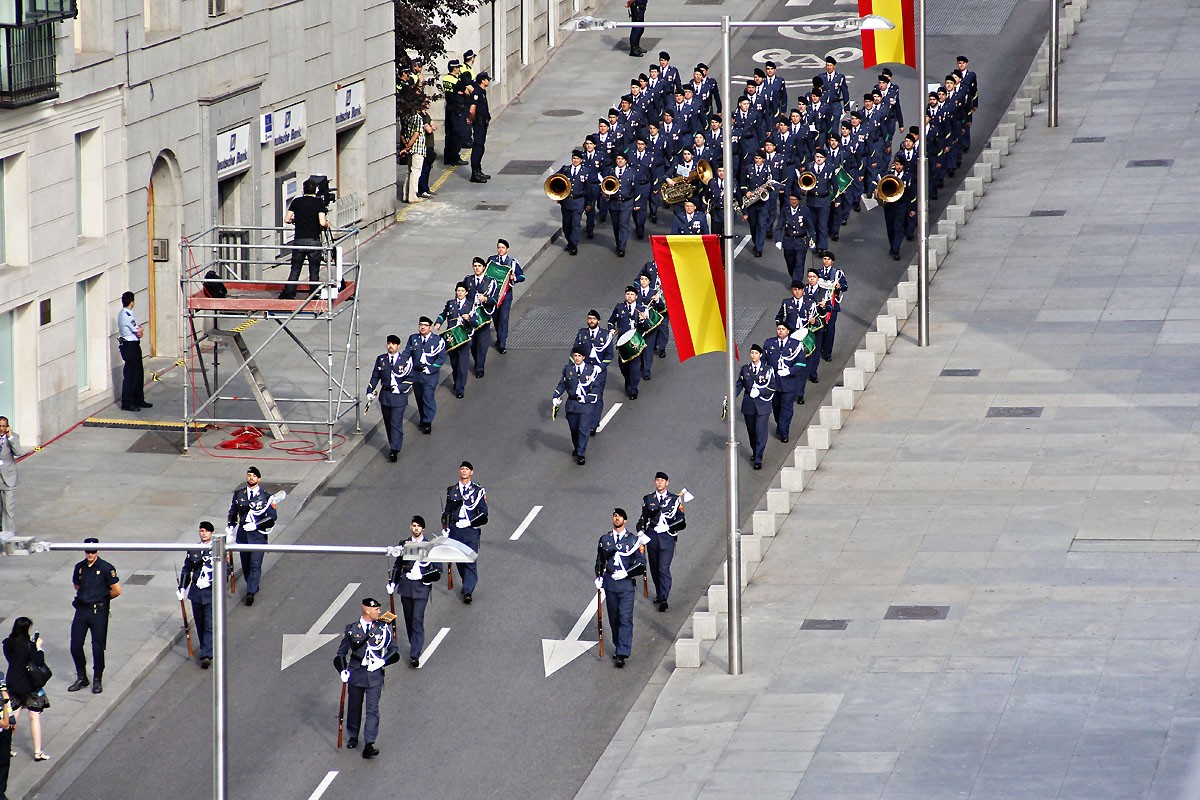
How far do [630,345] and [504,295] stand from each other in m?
2.78

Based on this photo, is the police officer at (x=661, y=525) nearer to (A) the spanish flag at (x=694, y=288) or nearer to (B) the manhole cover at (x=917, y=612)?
(B) the manhole cover at (x=917, y=612)

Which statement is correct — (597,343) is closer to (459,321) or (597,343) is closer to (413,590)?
(459,321)

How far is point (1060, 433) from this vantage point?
101ft

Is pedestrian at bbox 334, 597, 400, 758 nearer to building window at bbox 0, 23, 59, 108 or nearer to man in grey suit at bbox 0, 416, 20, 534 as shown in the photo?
man in grey suit at bbox 0, 416, 20, 534

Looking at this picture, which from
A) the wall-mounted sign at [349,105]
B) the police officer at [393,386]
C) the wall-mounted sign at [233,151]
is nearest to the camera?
the police officer at [393,386]

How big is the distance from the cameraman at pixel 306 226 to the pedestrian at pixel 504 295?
263 centimetres

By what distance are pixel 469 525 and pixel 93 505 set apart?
607 cm

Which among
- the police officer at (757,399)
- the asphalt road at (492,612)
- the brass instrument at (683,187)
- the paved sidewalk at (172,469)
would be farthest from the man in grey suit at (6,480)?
the brass instrument at (683,187)

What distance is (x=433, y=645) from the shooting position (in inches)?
1019

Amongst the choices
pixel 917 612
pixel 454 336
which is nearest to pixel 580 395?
pixel 454 336

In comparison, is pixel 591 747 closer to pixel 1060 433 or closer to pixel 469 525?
pixel 469 525

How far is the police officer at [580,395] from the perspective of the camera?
3055 centimetres

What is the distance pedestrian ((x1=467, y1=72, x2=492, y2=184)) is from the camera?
45.1 metres

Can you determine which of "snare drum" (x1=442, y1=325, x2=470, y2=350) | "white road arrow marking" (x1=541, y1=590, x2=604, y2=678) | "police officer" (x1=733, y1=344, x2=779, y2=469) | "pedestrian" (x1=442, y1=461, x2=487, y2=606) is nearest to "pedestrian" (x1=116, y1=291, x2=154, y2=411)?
"snare drum" (x1=442, y1=325, x2=470, y2=350)
